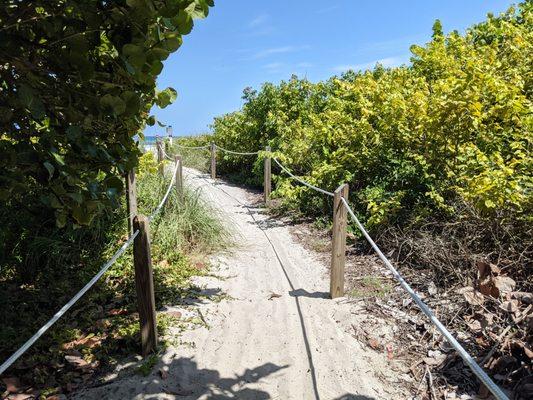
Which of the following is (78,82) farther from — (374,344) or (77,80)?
(374,344)

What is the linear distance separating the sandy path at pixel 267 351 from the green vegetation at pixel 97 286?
1.27 feet

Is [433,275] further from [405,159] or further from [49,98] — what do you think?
[49,98]

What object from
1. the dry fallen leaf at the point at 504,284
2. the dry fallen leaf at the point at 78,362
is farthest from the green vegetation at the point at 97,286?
the dry fallen leaf at the point at 504,284

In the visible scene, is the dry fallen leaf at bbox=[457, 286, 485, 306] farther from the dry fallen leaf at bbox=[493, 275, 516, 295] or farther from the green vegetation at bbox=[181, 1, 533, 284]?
the green vegetation at bbox=[181, 1, 533, 284]

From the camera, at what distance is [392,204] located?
A: 5.65 meters

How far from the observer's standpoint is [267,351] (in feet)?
Result: 12.6

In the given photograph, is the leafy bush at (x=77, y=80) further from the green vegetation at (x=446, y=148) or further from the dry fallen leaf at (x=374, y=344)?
the green vegetation at (x=446, y=148)

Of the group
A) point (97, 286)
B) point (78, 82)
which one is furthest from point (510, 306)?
point (97, 286)

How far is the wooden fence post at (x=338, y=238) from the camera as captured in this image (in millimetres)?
4586

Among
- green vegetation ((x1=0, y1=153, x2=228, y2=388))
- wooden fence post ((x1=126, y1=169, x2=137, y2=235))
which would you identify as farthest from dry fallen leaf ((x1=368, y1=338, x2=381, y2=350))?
wooden fence post ((x1=126, y1=169, x2=137, y2=235))

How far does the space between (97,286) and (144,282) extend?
181 centimetres

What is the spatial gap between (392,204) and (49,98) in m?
4.32

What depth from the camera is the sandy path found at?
3.28 meters

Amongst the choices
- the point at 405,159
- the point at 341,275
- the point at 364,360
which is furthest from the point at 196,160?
the point at 364,360
